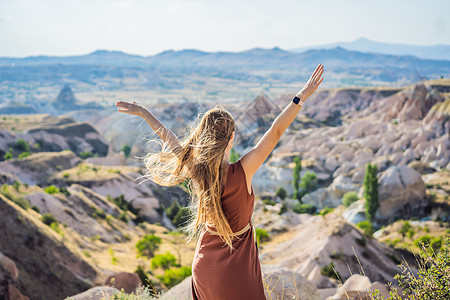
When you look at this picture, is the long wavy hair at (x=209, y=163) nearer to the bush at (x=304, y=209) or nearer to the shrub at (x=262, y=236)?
the shrub at (x=262, y=236)

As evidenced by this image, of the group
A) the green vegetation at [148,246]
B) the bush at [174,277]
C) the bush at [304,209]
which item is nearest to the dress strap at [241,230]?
the bush at [174,277]

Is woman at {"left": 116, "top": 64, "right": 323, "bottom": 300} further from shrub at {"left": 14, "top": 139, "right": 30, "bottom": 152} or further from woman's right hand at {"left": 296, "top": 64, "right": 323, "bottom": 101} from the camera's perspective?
shrub at {"left": 14, "top": 139, "right": 30, "bottom": 152}

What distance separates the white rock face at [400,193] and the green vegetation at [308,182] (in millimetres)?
11367

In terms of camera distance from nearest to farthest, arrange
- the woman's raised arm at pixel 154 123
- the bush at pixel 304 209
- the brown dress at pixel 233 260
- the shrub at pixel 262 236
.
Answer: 1. the brown dress at pixel 233 260
2. the woman's raised arm at pixel 154 123
3. the shrub at pixel 262 236
4. the bush at pixel 304 209

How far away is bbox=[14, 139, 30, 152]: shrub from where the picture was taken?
142ft

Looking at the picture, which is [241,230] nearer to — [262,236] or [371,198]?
[262,236]

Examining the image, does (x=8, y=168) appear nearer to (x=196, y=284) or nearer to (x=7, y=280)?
(x=7, y=280)

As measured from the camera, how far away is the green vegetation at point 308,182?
41094 mm

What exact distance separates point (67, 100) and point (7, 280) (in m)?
132

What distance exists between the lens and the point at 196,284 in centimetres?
243

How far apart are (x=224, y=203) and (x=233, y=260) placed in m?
0.36

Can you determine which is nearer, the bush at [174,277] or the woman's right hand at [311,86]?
the woman's right hand at [311,86]

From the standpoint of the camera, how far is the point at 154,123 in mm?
2723

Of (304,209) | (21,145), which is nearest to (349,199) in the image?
(304,209)
